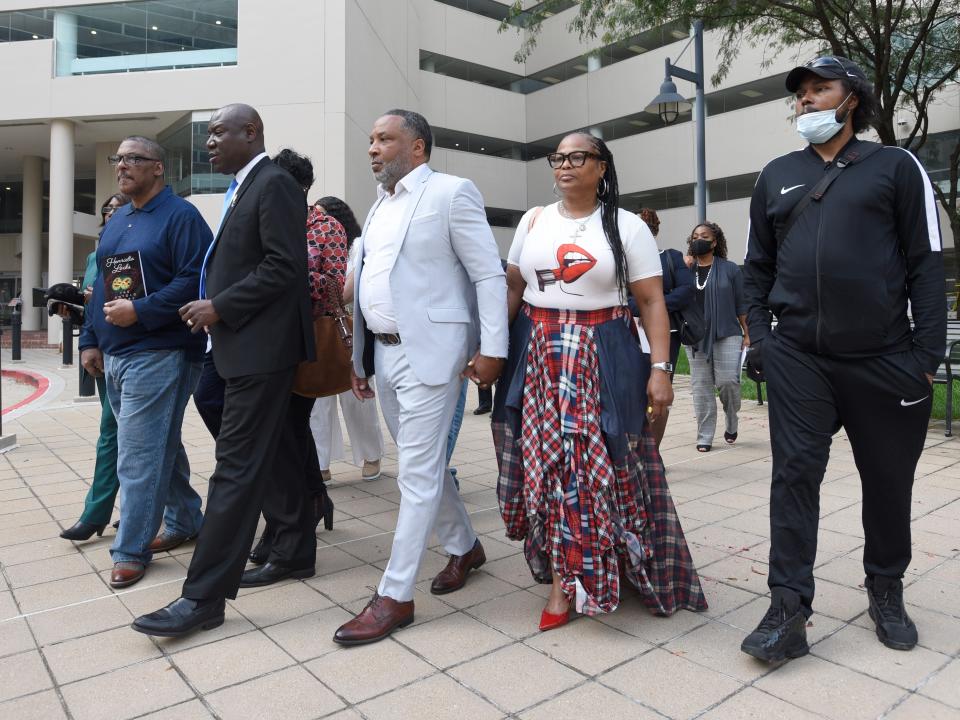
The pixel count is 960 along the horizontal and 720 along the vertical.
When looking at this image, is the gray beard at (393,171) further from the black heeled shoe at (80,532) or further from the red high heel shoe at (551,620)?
the black heeled shoe at (80,532)

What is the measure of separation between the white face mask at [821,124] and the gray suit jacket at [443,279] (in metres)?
1.24

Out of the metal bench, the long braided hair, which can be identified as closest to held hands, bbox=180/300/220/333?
the long braided hair

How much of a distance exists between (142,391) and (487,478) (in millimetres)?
2883

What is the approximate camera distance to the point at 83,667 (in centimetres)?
279

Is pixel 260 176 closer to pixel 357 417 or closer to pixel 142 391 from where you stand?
pixel 142 391

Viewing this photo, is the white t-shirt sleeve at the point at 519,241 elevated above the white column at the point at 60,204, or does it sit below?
below

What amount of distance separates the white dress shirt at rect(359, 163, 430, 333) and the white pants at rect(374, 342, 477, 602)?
13 centimetres

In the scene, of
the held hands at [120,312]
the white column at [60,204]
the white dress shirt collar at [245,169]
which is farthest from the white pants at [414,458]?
the white column at [60,204]

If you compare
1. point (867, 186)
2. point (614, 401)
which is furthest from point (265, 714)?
point (867, 186)

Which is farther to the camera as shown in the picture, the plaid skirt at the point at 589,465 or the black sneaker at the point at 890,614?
the plaid skirt at the point at 589,465

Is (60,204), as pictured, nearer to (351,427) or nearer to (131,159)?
(351,427)

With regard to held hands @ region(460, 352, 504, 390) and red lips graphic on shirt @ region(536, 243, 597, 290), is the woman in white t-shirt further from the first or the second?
held hands @ region(460, 352, 504, 390)

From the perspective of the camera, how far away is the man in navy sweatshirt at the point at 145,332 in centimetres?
368

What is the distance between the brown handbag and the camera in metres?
3.75
